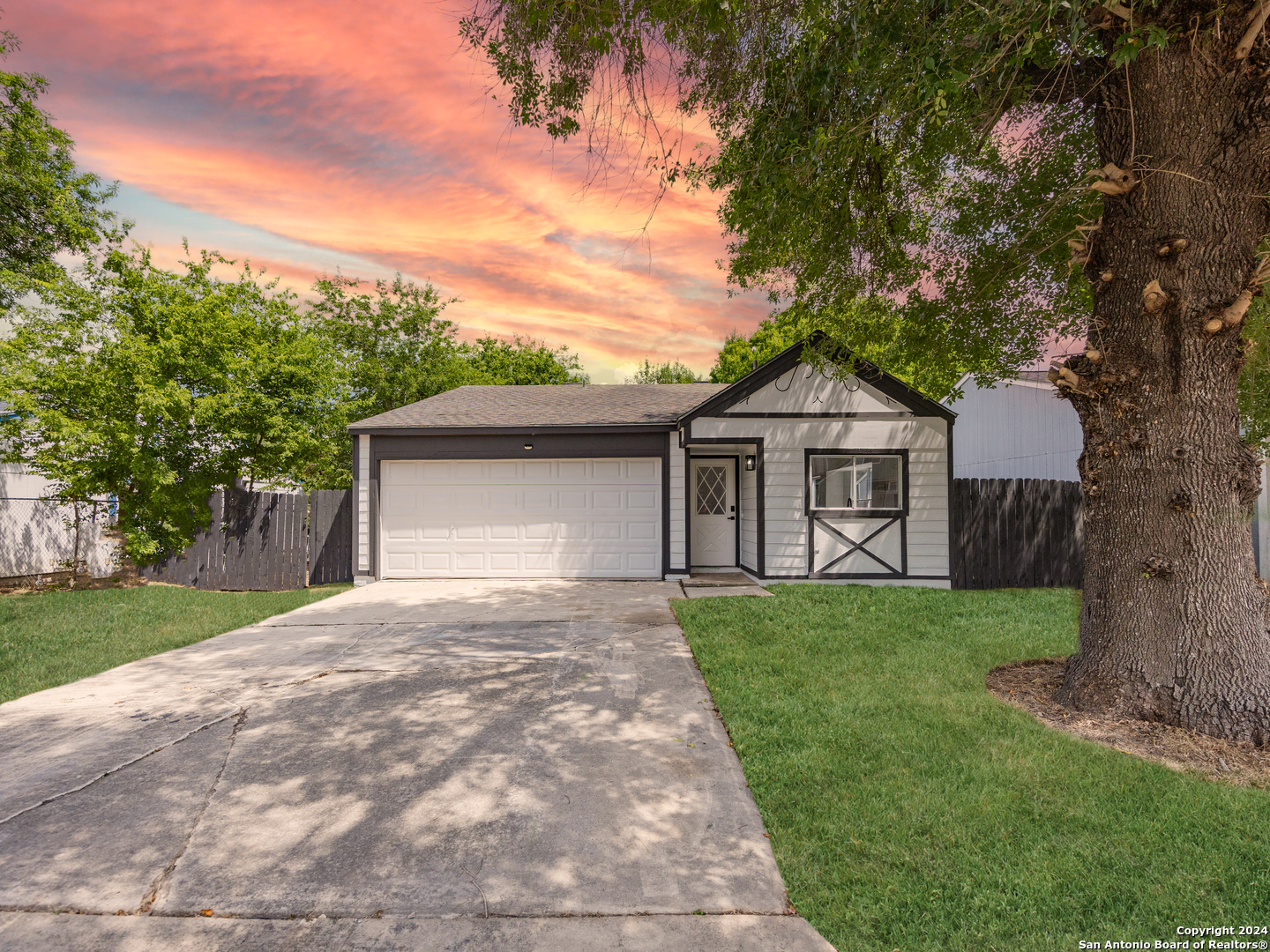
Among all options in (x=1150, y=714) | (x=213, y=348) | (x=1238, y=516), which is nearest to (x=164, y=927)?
(x=1150, y=714)

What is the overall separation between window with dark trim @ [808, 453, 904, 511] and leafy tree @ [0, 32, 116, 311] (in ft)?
47.6

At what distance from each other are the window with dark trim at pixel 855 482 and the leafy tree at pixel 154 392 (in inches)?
358

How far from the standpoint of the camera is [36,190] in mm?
12781

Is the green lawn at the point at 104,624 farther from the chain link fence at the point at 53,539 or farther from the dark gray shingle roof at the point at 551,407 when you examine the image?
the dark gray shingle roof at the point at 551,407

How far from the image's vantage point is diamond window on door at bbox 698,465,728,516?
36.6ft

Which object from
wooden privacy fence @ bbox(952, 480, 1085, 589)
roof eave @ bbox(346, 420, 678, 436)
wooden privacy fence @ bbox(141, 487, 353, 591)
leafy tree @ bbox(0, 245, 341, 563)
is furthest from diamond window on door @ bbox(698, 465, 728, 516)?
leafy tree @ bbox(0, 245, 341, 563)

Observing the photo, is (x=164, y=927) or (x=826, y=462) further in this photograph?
(x=826, y=462)

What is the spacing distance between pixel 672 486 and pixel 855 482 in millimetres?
3061

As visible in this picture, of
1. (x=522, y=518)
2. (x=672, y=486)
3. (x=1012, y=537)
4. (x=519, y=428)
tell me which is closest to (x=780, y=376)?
(x=672, y=486)

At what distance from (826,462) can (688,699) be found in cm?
653

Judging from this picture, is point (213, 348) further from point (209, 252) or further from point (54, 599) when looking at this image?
point (54, 599)

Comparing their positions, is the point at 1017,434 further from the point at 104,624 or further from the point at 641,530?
the point at 104,624

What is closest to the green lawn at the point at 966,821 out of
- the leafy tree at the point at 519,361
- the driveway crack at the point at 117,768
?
the driveway crack at the point at 117,768

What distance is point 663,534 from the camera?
404 inches
